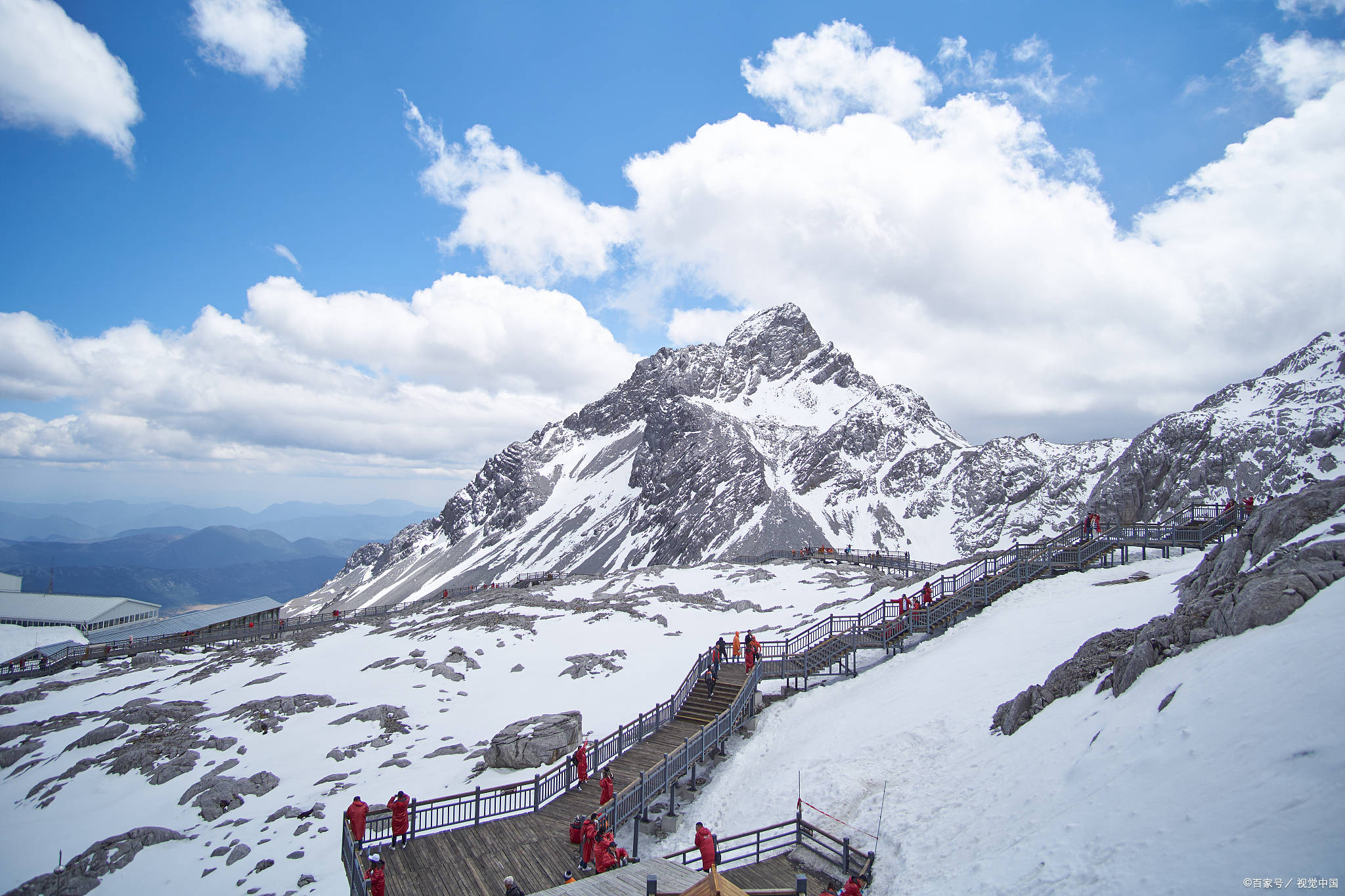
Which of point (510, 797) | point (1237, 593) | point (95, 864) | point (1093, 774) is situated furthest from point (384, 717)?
point (1237, 593)

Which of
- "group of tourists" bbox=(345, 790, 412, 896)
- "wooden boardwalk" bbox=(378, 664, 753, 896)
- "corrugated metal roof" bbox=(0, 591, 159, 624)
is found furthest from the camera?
"corrugated metal roof" bbox=(0, 591, 159, 624)

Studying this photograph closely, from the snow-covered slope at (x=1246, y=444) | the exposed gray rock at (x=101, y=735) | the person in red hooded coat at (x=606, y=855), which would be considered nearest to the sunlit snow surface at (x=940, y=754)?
the exposed gray rock at (x=101, y=735)

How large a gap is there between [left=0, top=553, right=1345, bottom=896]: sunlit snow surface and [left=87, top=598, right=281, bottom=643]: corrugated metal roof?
81.6ft

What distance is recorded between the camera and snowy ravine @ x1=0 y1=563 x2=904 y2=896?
18.6m

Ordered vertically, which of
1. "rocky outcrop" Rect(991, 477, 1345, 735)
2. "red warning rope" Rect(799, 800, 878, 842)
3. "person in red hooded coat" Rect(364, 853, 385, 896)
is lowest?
"red warning rope" Rect(799, 800, 878, 842)

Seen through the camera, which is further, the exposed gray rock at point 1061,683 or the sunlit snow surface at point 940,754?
the exposed gray rock at point 1061,683

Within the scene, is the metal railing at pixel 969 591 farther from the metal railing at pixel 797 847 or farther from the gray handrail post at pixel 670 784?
the metal railing at pixel 797 847

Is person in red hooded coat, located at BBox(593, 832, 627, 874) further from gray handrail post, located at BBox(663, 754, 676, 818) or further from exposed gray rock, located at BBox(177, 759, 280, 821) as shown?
exposed gray rock, located at BBox(177, 759, 280, 821)

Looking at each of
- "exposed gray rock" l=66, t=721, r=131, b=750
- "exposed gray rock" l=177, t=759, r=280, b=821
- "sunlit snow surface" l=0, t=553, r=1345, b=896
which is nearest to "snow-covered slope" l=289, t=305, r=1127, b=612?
"sunlit snow surface" l=0, t=553, r=1345, b=896

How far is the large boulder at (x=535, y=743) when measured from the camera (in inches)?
792

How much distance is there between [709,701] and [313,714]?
1898cm

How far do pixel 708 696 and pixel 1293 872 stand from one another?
16.3 m

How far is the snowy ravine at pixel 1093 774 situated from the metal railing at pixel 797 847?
1.47ft

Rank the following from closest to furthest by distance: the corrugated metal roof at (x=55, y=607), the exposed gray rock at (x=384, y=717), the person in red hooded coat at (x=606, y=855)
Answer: the person in red hooded coat at (x=606, y=855) → the exposed gray rock at (x=384, y=717) → the corrugated metal roof at (x=55, y=607)
